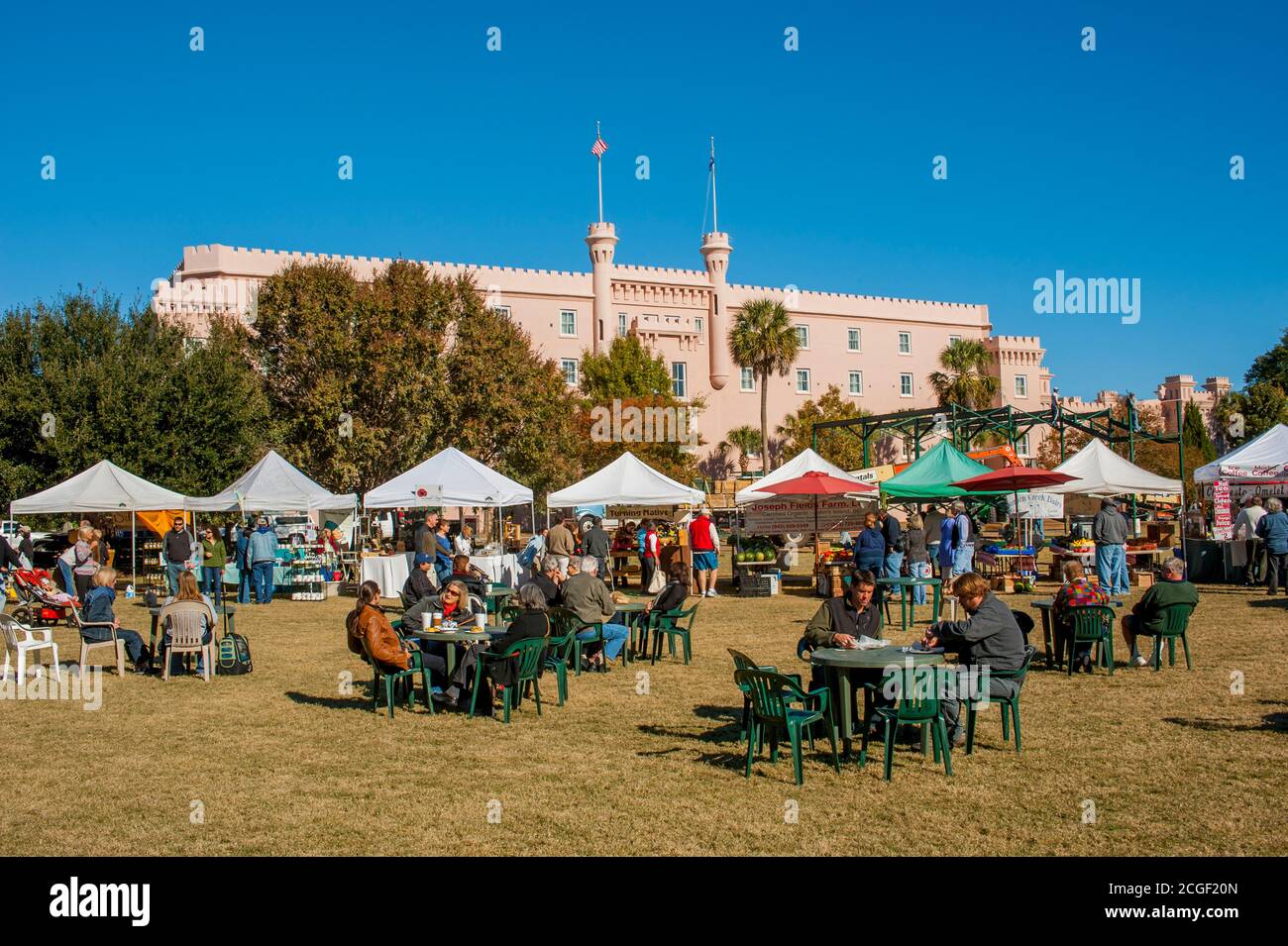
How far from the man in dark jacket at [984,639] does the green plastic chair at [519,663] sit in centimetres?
343

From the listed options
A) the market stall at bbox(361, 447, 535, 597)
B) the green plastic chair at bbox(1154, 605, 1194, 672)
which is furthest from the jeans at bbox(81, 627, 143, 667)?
the green plastic chair at bbox(1154, 605, 1194, 672)

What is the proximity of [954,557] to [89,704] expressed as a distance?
43.3 ft

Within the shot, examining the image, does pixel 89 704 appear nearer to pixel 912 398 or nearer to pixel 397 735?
pixel 397 735

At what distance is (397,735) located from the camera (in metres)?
9.30

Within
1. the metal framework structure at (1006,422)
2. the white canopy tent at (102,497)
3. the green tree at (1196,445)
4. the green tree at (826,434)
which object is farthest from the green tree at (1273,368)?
the white canopy tent at (102,497)

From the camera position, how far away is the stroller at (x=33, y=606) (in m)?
16.8

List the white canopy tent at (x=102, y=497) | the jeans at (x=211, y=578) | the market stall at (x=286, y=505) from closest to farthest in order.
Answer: the jeans at (x=211, y=578)
the white canopy tent at (x=102, y=497)
the market stall at (x=286, y=505)

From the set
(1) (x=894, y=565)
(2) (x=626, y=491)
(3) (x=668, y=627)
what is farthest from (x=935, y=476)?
(3) (x=668, y=627)

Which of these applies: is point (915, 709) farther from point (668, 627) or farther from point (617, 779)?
point (668, 627)

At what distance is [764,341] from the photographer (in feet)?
177

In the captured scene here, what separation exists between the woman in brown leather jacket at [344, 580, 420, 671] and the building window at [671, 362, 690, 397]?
147 ft

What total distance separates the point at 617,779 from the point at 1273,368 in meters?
71.9

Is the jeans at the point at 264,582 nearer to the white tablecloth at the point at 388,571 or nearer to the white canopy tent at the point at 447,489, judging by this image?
the white tablecloth at the point at 388,571

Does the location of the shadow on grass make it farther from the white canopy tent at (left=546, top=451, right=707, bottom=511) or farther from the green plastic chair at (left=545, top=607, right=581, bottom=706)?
the white canopy tent at (left=546, top=451, right=707, bottom=511)
